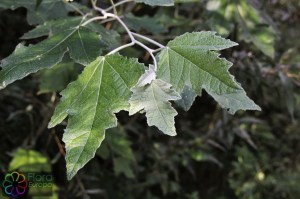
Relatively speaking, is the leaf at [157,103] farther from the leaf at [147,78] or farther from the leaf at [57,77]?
the leaf at [57,77]

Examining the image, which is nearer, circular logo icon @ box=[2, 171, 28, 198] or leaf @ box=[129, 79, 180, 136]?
leaf @ box=[129, 79, 180, 136]

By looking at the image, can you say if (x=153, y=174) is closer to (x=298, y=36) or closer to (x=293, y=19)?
(x=293, y=19)

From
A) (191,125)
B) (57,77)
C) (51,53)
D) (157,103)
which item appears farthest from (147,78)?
(191,125)

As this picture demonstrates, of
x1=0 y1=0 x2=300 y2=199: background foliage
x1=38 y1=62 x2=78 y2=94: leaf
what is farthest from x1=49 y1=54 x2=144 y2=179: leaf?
x1=38 y1=62 x2=78 y2=94: leaf

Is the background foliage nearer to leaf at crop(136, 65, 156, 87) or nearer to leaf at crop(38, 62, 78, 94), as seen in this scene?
leaf at crop(38, 62, 78, 94)

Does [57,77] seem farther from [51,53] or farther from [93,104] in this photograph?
[93,104]

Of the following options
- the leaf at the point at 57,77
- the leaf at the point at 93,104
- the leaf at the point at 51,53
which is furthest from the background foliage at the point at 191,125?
the leaf at the point at 93,104
